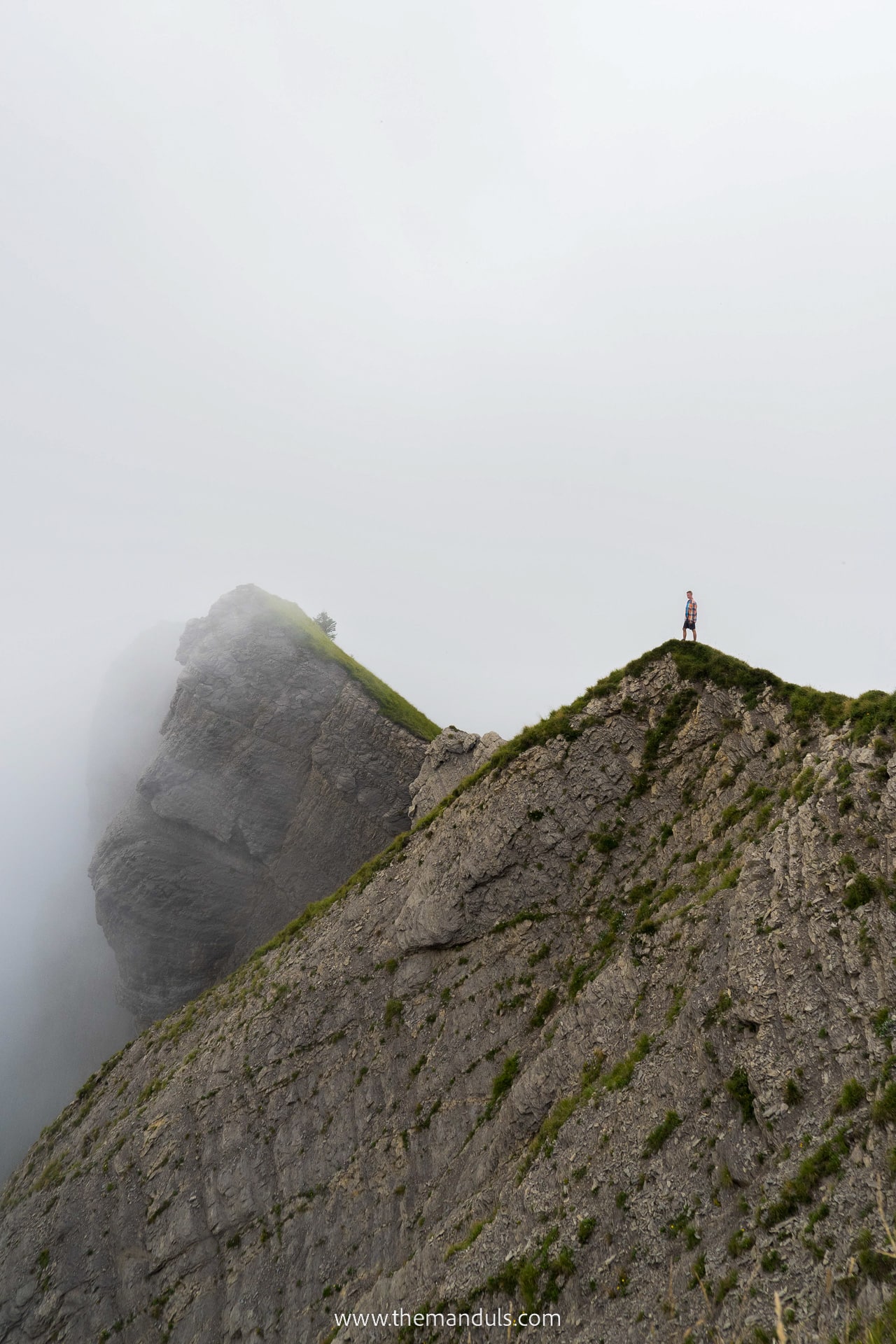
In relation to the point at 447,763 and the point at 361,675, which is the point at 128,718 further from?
the point at 447,763

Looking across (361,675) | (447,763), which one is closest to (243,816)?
(361,675)

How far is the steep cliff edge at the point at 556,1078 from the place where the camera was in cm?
1040

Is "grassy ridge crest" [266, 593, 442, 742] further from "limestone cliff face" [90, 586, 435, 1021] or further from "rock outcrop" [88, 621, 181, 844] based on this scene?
"rock outcrop" [88, 621, 181, 844]

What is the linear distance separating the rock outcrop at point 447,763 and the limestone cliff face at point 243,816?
4.28 meters

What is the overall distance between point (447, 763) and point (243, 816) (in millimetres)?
19294

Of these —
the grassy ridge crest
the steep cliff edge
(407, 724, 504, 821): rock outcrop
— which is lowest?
the steep cliff edge

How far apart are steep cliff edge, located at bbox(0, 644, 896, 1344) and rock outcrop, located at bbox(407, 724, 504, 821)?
10591 millimetres

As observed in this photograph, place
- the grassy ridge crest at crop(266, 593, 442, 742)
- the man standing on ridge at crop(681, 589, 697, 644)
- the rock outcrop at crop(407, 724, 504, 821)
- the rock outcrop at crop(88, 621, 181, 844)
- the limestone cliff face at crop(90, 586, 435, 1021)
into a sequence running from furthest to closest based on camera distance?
the rock outcrop at crop(88, 621, 181, 844) < the grassy ridge crest at crop(266, 593, 442, 742) < the limestone cliff face at crop(90, 586, 435, 1021) < the rock outcrop at crop(407, 724, 504, 821) < the man standing on ridge at crop(681, 589, 697, 644)

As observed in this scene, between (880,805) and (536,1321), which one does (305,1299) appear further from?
(880,805)

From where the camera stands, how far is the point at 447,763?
39.4 metres

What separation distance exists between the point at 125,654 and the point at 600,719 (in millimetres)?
77181

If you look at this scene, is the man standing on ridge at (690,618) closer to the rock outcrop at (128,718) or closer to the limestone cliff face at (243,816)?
the limestone cliff face at (243,816)

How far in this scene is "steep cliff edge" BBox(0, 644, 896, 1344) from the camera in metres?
10.4

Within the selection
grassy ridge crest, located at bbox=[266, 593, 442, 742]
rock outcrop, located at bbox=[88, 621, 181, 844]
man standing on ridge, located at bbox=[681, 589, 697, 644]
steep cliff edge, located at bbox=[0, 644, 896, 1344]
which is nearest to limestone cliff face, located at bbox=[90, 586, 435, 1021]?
grassy ridge crest, located at bbox=[266, 593, 442, 742]
